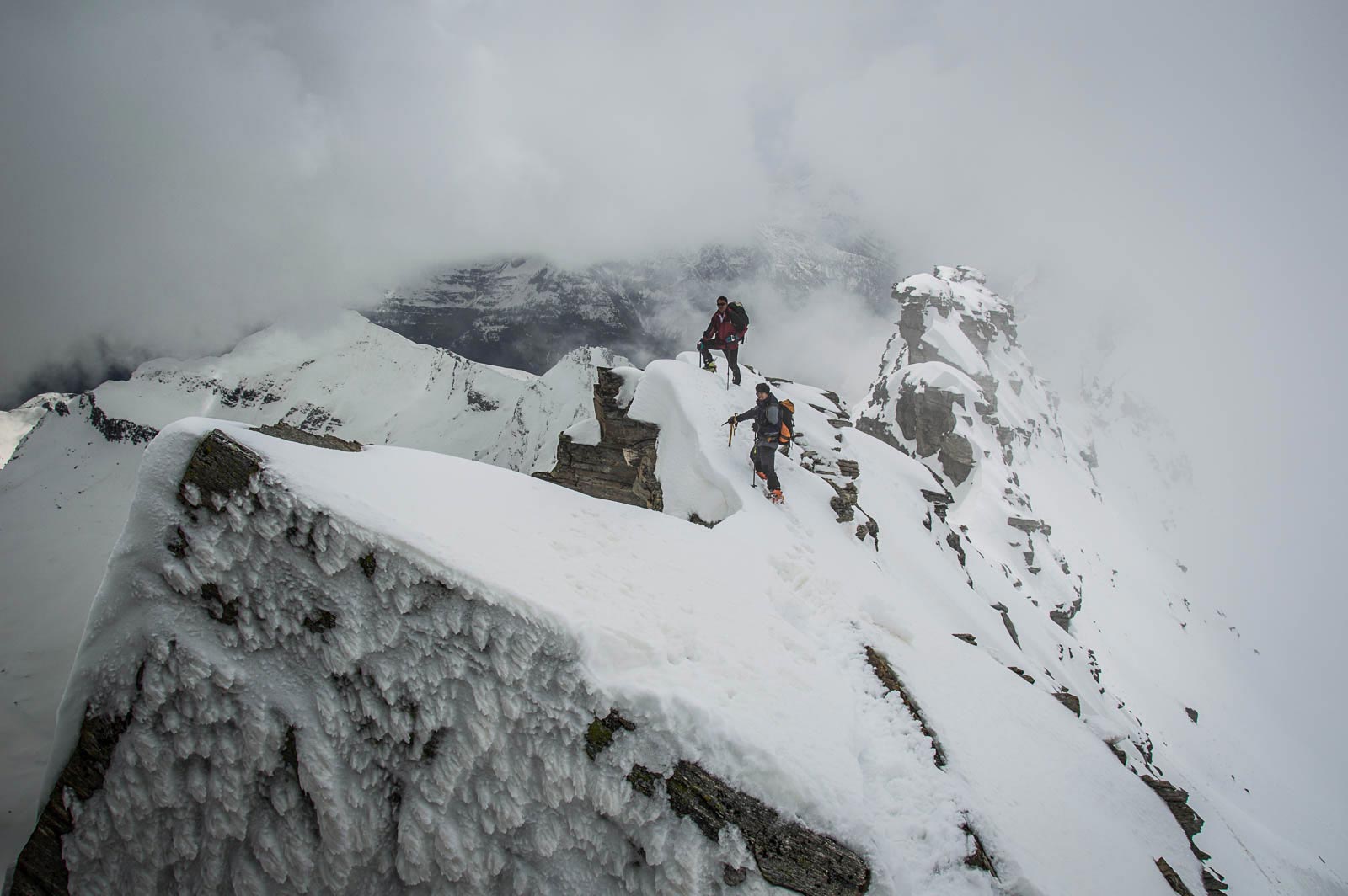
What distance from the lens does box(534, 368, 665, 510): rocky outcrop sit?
1440cm

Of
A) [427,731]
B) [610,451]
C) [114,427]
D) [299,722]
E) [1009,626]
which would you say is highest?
[427,731]

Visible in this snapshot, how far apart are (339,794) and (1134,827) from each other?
38.0 ft

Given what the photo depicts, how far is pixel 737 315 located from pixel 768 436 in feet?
17.0

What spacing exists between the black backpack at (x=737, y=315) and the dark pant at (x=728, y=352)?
0.67 m

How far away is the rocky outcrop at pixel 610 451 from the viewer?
14398mm

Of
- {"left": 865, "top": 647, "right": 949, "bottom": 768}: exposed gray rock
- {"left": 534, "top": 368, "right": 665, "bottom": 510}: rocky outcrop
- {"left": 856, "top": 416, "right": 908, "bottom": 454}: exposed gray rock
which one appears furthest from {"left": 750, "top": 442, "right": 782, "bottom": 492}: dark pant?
{"left": 856, "top": 416, "right": 908, "bottom": 454}: exposed gray rock

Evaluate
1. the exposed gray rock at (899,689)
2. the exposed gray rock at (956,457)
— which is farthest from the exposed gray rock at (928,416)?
the exposed gray rock at (899,689)

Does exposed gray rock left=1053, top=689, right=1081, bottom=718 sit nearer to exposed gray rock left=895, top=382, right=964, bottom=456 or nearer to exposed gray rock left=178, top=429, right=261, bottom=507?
exposed gray rock left=178, top=429, right=261, bottom=507

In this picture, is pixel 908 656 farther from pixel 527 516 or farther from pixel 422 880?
pixel 422 880

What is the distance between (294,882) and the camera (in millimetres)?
5238

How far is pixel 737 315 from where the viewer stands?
1528 centimetres

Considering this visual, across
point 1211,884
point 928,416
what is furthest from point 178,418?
point 1211,884

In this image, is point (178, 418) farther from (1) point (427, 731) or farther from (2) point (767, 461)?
(1) point (427, 731)

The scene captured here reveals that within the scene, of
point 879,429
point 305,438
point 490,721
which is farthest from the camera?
point 879,429
